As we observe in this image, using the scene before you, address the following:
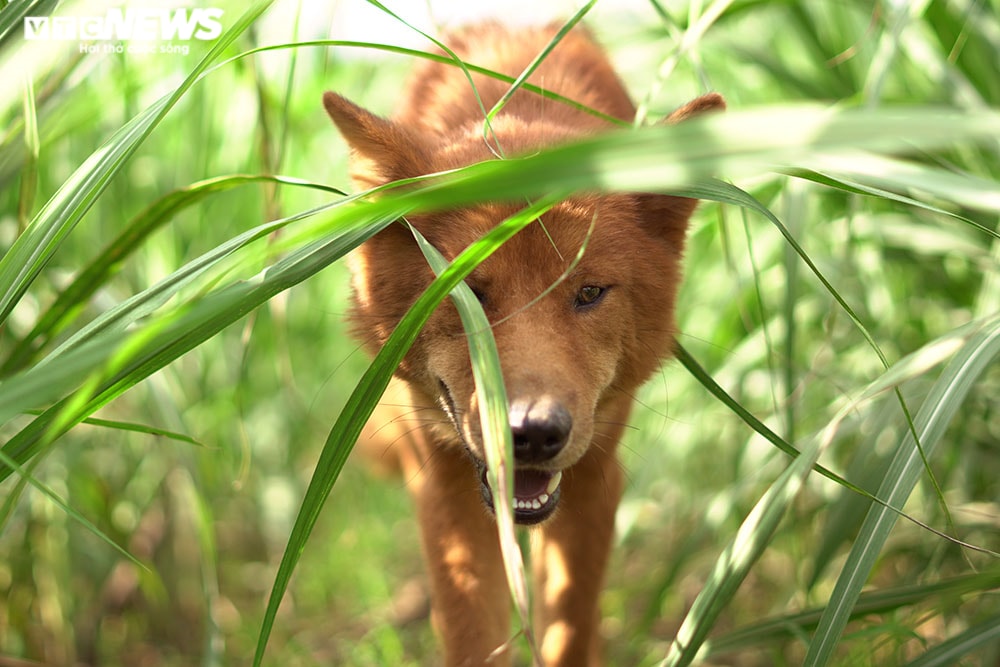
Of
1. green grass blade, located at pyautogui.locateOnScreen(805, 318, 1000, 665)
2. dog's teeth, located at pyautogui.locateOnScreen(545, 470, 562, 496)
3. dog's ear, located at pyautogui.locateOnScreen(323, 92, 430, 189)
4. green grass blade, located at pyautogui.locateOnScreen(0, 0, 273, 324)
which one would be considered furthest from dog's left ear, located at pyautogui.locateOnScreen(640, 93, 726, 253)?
green grass blade, located at pyautogui.locateOnScreen(0, 0, 273, 324)

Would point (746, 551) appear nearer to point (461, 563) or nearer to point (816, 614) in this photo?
point (816, 614)

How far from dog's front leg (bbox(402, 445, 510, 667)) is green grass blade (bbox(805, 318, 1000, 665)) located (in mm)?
1049

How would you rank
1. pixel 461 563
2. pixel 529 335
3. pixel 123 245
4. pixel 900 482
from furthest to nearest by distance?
pixel 461 563, pixel 529 335, pixel 900 482, pixel 123 245

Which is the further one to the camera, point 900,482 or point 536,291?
point 536,291

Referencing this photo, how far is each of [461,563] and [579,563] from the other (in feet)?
1.19

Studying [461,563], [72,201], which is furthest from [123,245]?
[461,563]

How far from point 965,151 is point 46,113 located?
9.15 feet

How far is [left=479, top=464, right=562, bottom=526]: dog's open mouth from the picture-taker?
1923 mm

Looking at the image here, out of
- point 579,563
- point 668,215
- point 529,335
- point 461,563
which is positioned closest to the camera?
point 529,335

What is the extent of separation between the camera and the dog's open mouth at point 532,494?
1923mm

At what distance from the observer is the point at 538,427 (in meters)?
1.62

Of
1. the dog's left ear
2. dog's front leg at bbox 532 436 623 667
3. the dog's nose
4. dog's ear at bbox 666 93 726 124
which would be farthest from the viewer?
dog's front leg at bbox 532 436 623 667

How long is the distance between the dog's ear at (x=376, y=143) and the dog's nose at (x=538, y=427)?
2.39 ft

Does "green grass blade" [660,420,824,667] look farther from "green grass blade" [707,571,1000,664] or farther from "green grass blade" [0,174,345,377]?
"green grass blade" [0,174,345,377]
